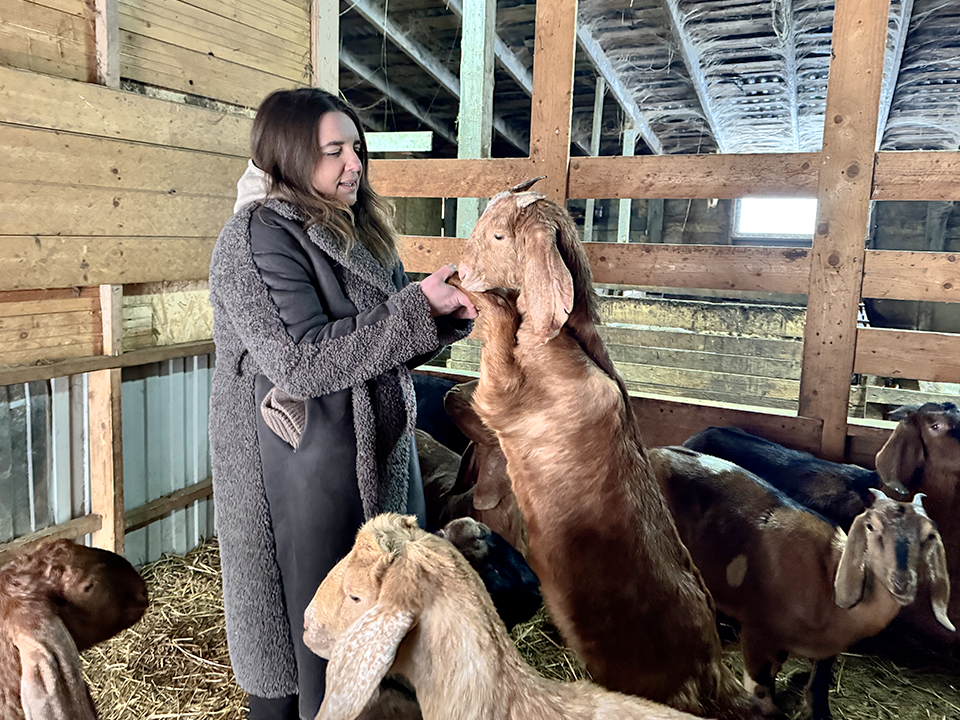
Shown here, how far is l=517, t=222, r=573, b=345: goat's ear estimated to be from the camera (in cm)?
180

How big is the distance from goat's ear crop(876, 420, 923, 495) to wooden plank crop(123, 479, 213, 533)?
3.77 metres

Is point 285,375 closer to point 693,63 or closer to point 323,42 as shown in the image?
point 323,42

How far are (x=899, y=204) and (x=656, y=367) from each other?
11694 mm

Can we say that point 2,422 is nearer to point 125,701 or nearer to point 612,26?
point 125,701

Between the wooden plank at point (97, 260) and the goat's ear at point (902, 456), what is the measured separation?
12.3 ft

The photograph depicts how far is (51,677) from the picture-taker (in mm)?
1438

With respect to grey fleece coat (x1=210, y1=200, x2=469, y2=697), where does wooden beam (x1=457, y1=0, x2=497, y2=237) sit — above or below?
above

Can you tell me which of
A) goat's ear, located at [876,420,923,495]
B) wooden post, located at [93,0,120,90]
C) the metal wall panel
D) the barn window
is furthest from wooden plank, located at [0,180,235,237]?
the barn window

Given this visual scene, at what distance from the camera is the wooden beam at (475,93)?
16.8ft

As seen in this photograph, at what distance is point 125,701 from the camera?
2.93 meters

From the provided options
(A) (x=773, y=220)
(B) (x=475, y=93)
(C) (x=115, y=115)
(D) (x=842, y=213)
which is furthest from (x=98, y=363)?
(A) (x=773, y=220)

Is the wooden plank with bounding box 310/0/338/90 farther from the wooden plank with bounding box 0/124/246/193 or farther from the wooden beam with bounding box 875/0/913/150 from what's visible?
the wooden beam with bounding box 875/0/913/150

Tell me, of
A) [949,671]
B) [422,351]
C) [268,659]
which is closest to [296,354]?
[422,351]

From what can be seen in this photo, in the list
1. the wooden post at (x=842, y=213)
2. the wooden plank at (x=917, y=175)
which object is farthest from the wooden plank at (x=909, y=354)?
the wooden plank at (x=917, y=175)
